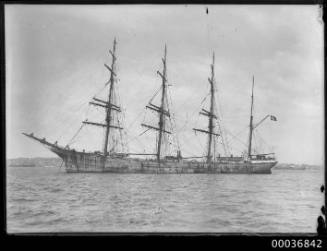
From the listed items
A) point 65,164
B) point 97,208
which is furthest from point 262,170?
point 97,208

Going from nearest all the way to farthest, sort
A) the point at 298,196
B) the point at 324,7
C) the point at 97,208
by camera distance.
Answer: the point at 324,7
the point at 97,208
the point at 298,196

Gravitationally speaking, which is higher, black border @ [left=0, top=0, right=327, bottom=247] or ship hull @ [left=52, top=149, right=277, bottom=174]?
black border @ [left=0, top=0, right=327, bottom=247]

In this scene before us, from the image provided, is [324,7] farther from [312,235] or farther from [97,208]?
[97,208]

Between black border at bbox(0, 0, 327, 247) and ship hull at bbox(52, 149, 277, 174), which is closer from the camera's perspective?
black border at bbox(0, 0, 327, 247)

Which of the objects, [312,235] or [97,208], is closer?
[312,235]

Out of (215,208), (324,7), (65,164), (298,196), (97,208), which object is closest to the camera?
(324,7)
